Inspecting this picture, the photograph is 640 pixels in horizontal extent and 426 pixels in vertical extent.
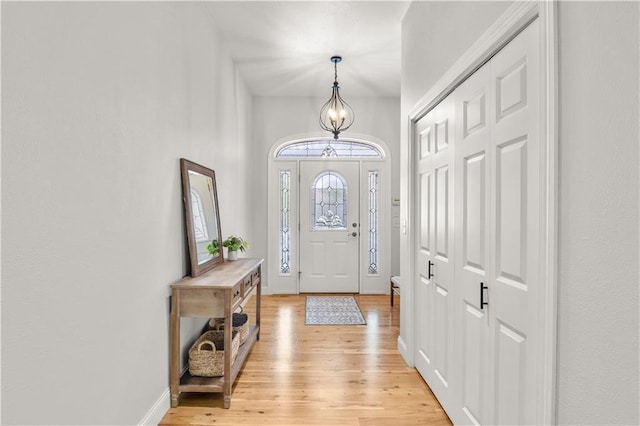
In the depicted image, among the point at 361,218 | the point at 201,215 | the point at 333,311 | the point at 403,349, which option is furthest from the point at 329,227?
the point at 201,215

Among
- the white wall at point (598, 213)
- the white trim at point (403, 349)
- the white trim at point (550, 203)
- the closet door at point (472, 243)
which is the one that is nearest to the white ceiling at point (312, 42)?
the closet door at point (472, 243)

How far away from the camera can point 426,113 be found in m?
2.68

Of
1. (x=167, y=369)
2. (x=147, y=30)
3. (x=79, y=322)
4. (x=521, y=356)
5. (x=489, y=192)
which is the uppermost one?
(x=147, y=30)

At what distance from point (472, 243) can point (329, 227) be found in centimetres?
366

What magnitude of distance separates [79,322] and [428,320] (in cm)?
212

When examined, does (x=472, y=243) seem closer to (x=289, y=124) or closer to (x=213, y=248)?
(x=213, y=248)

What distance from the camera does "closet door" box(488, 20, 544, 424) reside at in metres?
1.35

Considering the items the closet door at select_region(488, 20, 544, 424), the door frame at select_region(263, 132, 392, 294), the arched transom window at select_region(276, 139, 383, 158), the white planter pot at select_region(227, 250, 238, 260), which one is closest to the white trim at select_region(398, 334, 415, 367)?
the closet door at select_region(488, 20, 544, 424)

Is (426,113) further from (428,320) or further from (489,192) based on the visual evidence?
(428,320)

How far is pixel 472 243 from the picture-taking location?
190cm

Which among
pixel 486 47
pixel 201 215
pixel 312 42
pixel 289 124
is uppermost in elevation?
pixel 312 42

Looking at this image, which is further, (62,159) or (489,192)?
(489,192)

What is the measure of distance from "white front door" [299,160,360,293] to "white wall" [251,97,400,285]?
536 mm

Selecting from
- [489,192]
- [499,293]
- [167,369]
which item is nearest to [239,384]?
[167,369]
